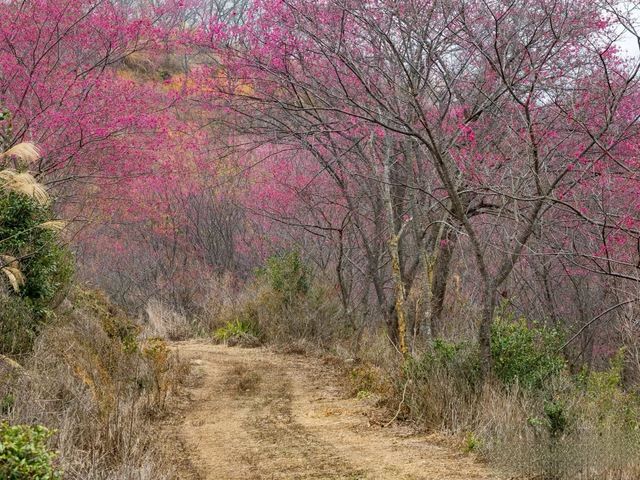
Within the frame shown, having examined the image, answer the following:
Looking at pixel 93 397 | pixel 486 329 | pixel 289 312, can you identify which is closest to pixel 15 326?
pixel 93 397

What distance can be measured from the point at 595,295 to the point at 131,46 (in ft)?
32.4

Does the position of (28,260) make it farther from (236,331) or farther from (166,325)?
(166,325)

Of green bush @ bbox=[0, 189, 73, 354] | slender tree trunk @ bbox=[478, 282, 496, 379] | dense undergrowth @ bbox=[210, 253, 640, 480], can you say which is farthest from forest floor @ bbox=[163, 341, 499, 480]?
green bush @ bbox=[0, 189, 73, 354]

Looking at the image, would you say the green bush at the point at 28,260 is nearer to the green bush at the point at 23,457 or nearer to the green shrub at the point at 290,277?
the green bush at the point at 23,457

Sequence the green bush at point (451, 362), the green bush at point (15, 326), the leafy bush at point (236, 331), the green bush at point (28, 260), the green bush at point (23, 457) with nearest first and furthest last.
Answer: the green bush at point (23, 457)
the green bush at point (451, 362)
the green bush at point (15, 326)
the green bush at point (28, 260)
the leafy bush at point (236, 331)

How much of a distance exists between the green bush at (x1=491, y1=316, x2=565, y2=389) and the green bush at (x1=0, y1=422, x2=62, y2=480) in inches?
188

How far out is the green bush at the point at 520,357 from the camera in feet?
25.0

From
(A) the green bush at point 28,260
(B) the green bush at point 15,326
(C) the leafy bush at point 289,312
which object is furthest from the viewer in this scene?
(C) the leafy bush at point 289,312

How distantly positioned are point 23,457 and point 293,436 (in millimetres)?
3804

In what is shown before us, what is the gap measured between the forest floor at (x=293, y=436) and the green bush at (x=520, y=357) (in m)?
1.19

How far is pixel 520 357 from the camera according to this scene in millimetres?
7680

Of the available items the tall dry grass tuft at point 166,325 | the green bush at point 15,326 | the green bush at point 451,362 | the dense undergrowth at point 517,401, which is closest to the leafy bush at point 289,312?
the tall dry grass tuft at point 166,325

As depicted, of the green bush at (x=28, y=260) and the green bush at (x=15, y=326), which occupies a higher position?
the green bush at (x=28, y=260)

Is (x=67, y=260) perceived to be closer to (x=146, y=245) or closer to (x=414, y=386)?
(x=414, y=386)
